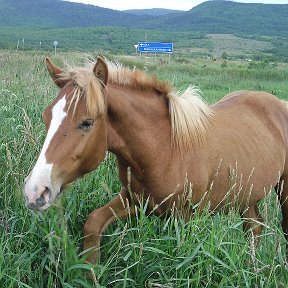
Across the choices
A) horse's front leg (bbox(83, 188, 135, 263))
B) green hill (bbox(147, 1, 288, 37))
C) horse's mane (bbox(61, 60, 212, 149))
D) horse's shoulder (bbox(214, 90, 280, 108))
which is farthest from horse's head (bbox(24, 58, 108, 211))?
green hill (bbox(147, 1, 288, 37))

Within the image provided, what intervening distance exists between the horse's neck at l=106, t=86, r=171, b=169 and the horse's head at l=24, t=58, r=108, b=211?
0.18 metres

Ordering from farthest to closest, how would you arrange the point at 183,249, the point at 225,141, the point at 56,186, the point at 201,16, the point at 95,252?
the point at 201,16
the point at 225,141
the point at 95,252
the point at 183,249
the point at 56,186

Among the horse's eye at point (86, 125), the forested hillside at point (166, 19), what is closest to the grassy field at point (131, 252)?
the horse's eye at point (86, 125)

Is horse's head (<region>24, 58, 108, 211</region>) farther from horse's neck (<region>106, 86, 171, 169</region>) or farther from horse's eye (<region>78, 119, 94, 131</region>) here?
horse's neck (<region>106, 86, 171, 169</region>)

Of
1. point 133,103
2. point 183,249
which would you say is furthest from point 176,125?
point 183,249

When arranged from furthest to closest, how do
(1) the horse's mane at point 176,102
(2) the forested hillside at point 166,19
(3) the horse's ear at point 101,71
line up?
1. (2) the forested hillside at point 166,19
2. (1) the horse's mane at point 176,102
3. (3) the horse's ear at point 101,71

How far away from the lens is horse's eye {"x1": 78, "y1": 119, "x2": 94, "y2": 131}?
10.0ft

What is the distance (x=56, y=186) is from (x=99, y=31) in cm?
9834

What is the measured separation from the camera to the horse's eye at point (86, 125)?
120 inches

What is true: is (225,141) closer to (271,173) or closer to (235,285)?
(271,173)

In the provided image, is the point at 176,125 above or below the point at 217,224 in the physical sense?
above

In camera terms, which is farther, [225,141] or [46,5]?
[46,5]

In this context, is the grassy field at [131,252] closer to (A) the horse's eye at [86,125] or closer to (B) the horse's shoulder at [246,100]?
(A) the horse's eye at [86,125]

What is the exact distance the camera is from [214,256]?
309cm
